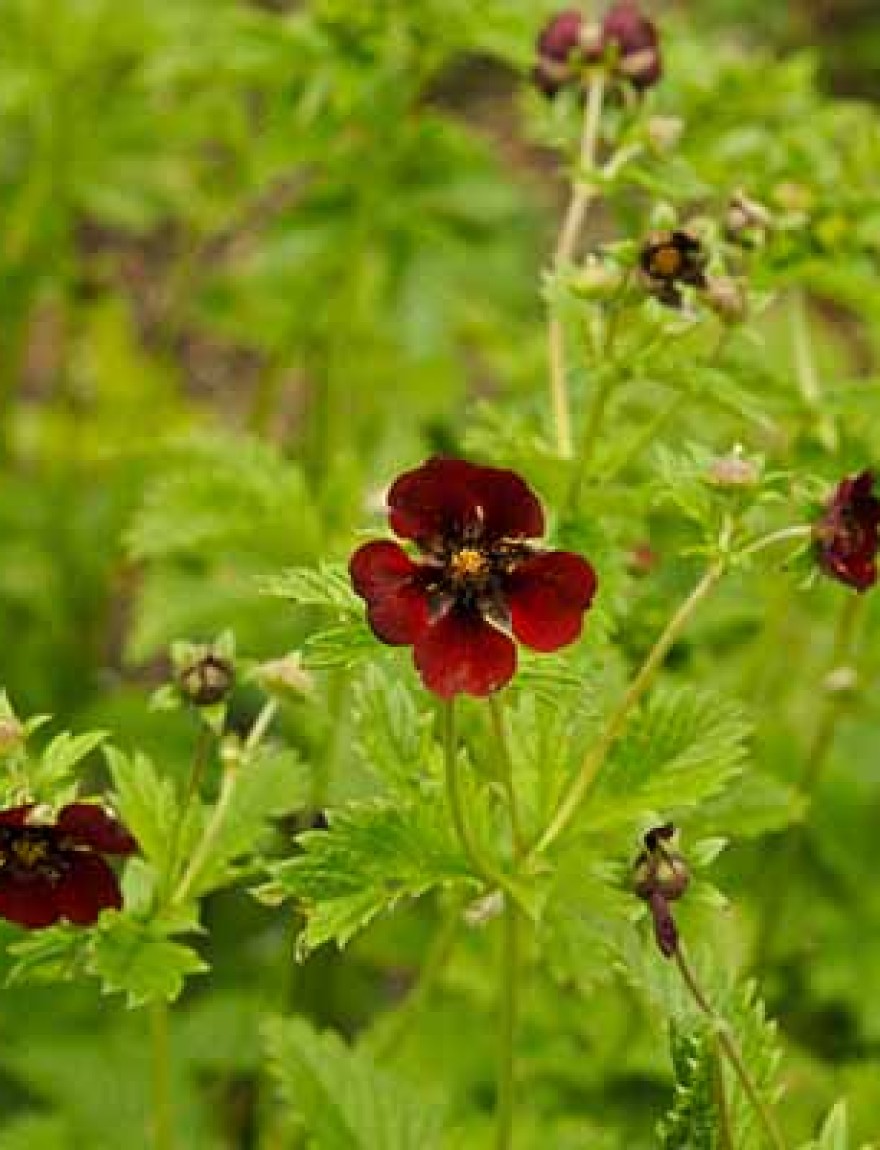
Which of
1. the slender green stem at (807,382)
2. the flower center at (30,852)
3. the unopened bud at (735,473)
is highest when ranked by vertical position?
the slender green stem at (807,382)

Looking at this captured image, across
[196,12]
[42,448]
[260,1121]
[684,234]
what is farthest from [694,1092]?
[42,448]

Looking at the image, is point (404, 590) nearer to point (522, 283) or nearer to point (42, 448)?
point (522, 283)

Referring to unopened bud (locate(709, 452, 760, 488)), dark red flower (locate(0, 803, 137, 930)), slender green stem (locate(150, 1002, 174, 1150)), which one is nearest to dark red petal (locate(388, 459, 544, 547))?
unopened bud (locate(709, 452, 760, 488))

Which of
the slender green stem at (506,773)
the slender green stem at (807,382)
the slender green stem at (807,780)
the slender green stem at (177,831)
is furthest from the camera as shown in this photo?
the slender green stem at (807,780)

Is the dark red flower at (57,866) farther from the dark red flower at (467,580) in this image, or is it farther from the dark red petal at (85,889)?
the dark red flower at (467,580)

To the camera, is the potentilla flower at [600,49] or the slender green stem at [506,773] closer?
the slender green stem at [506,773]

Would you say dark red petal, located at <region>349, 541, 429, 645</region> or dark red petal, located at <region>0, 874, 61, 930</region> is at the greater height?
dark red petal, located at <region>349, 541, 429, 645</region>

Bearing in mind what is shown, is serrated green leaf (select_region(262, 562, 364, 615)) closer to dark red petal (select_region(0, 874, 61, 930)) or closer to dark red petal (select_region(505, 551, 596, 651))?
dark red petal (select_region(505, 551, 596, 651))

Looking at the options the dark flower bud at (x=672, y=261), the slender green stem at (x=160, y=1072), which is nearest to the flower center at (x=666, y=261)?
the dark flower bud at (x=672, y=261)
